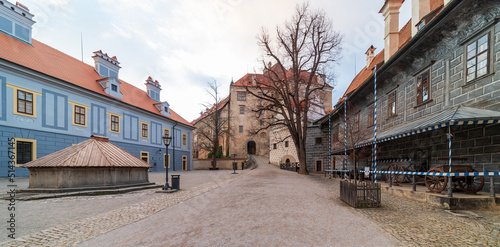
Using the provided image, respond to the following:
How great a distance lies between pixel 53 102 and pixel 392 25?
24.2 meters

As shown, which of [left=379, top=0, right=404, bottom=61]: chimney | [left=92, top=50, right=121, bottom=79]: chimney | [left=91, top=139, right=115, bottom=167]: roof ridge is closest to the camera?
[left=91, top=139, right=115, bottom=167]: roof ridge

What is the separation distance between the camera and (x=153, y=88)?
119 ft

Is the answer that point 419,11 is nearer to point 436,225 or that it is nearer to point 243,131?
point 436,225

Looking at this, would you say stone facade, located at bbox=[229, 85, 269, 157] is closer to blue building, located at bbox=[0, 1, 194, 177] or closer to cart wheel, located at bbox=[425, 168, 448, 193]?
blue building, located at bbox=[0, 1, 194, 177]

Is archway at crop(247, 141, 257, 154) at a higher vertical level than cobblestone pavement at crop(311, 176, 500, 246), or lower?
lower

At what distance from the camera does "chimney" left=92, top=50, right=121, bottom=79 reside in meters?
26.9

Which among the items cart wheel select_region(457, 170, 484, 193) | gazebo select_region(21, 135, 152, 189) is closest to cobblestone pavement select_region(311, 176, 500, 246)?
cart wheel select_region(457, 170, 484, 193)

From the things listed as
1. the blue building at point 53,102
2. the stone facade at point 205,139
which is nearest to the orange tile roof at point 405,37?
the blue building at point 53,102

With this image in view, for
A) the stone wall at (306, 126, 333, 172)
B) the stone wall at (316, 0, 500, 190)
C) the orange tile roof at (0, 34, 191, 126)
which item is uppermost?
the orange tile roof at (0, 34, 191, 126)

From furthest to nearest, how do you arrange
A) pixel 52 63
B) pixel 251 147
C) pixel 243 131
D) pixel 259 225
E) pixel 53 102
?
pixel 251 147
pixel 243 131
pixel 52 63
pixel 53 102
pixel 259 225

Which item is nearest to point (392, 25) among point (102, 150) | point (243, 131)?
point (102, 150)

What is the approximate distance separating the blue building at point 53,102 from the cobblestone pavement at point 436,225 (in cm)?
1006

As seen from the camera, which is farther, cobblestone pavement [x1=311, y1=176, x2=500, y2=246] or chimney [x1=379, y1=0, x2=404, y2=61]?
chimney [x1=379, y1=0, x2=404, y2=61]

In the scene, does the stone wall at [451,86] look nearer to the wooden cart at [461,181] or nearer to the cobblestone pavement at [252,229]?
the wooden cart at [461,181]
